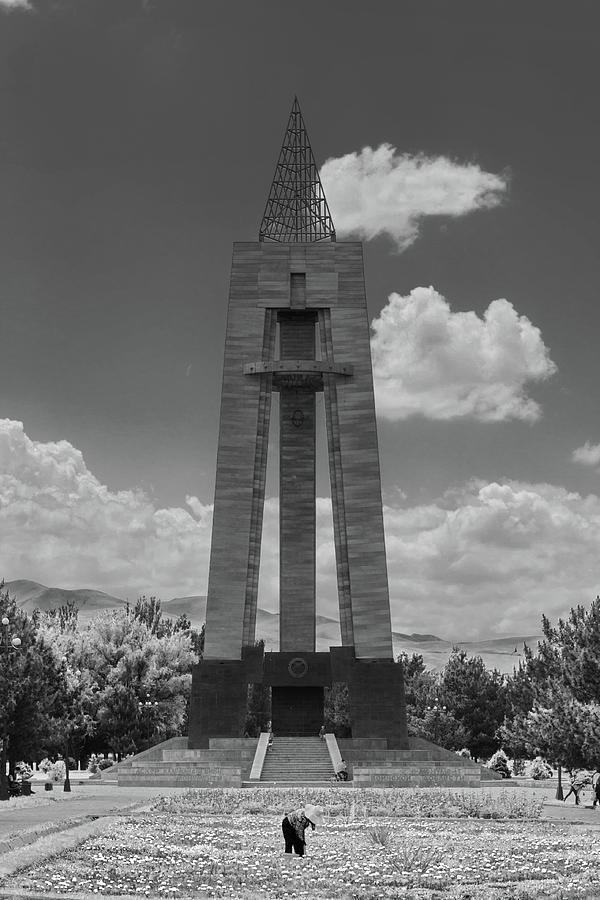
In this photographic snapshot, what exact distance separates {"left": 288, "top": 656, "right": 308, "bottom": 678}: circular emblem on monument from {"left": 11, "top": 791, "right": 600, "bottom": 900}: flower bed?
1222 inches

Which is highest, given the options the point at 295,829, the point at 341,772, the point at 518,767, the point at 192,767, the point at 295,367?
the point at 295,367

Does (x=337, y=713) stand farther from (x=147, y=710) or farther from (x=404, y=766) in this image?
(x=404, y=766)

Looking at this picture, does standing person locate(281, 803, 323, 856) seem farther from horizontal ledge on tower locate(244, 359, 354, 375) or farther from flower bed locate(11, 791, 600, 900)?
horizontal ledge on tower locate(244, 359, 354, 375)

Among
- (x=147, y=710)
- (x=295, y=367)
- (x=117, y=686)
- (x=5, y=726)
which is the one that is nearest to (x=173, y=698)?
(x=147, y=710)

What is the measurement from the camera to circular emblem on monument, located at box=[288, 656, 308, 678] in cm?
5934

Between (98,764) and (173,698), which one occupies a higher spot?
(173,698)

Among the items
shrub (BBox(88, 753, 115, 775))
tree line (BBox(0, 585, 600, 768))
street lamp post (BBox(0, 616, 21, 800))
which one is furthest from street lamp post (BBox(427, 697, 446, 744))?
street lamp post (BBox(0, 616, 21, 800))

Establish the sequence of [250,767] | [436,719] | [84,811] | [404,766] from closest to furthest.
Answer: [84,811] < [404,766] < [250,767] < [436,719]

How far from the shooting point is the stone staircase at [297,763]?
155ft

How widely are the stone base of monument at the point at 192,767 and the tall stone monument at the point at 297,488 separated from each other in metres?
3.36

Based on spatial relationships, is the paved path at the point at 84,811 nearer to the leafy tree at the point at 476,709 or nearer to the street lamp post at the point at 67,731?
the street lamp post at the point at 67,731

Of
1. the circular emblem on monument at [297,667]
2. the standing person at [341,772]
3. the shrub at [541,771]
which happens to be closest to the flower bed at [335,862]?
the standing person at [341,772]

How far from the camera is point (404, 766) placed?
4769 cm

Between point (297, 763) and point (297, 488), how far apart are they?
2004cm
